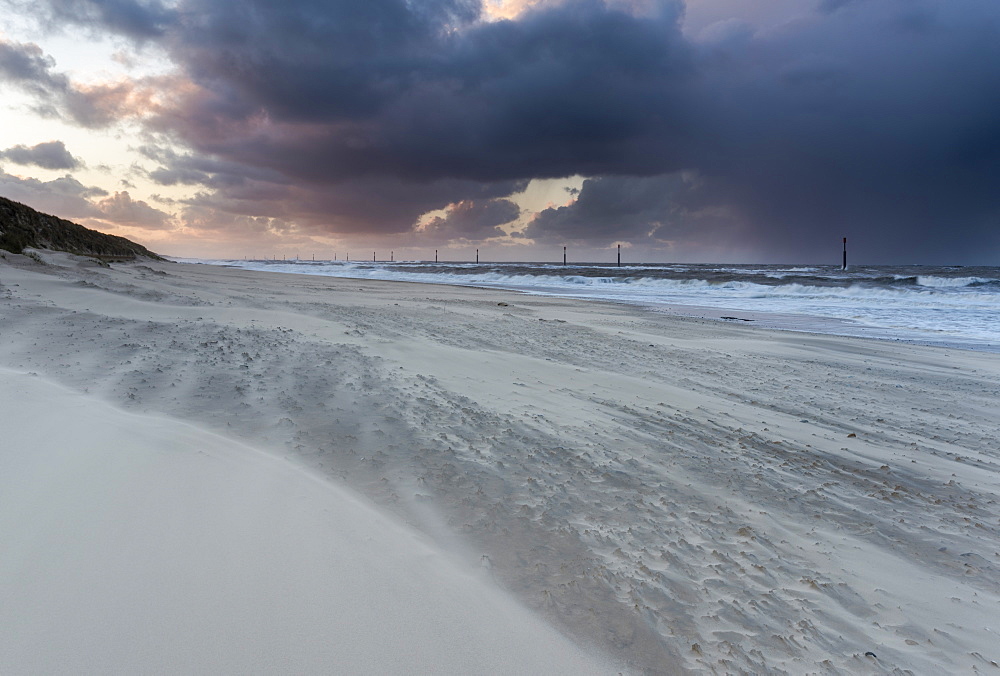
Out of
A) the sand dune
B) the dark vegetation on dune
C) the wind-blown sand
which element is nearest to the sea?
the wind-blown sand

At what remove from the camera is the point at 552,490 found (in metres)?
2.72

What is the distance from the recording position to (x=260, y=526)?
6.36ft

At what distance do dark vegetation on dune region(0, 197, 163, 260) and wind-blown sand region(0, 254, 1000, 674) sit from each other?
822 cm

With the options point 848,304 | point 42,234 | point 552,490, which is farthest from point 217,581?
point 848,304

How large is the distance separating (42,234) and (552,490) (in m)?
16.8

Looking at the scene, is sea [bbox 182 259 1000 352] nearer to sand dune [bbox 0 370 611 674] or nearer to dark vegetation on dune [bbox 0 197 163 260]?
sand dune [bbox 0 370 611 674]

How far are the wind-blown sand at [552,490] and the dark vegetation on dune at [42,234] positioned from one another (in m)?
8.22

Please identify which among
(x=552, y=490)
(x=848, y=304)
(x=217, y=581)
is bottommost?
(x=552, y=490)

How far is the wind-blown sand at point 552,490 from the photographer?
66.4 inches

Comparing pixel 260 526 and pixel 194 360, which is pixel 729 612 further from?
pixel 194 360

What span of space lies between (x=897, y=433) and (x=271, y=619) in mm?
4614

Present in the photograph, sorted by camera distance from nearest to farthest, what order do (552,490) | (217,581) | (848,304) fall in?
1. (217,581)
2. (552,490)
3. (848,304)

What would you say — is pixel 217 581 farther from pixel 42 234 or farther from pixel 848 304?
pixel 848 304

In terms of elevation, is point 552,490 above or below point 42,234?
below
